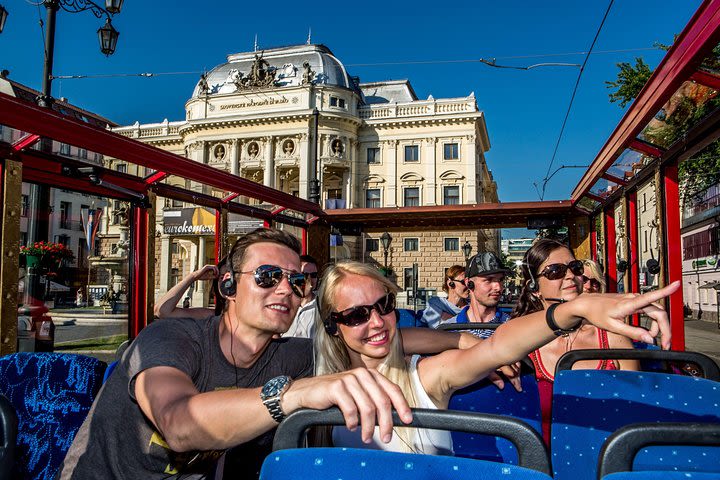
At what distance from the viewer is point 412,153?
45500 mm

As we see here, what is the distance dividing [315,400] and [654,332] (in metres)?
0.98

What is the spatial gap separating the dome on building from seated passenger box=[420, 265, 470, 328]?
137ft

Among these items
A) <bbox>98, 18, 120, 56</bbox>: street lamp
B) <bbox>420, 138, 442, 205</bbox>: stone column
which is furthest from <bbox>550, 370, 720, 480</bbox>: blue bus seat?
<bbox>420, 138, 442, 205</bbox>: stone column

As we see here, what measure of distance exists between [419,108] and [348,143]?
688 centimetres

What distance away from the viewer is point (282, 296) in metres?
2.31

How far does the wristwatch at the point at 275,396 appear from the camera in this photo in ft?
4.27

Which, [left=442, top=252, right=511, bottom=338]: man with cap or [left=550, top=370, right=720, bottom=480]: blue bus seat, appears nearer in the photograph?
[left=550, top=370, right=720, bottom=480]: blue bus seat

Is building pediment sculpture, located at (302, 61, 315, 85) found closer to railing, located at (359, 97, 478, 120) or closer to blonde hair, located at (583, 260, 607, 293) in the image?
railing, located at (359, 97, 478, 120)

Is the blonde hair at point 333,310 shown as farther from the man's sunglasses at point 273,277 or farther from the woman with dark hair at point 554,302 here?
the woman with dark hair at point 554,302

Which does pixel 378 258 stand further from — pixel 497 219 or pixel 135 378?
pixel 135 378

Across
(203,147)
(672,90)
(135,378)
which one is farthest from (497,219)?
(203,147)

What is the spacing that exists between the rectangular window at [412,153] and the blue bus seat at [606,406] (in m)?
44.0

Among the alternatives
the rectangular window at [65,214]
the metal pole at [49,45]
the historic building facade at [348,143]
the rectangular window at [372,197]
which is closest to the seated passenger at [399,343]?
the rectangular window at [65,214]

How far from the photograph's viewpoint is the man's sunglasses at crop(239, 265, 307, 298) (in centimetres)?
232
